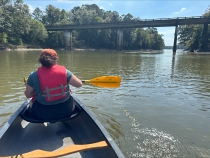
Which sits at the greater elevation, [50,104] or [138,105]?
[50,104]

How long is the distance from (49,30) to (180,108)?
73582mm

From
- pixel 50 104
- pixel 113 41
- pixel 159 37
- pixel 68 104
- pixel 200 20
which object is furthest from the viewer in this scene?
pixel 159 37

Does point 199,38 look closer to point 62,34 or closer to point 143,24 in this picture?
point 143,24

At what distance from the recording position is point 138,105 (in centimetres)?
695

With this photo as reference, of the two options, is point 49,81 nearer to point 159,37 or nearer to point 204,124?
point 204,124

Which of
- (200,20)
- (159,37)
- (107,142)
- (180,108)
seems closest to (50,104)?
(107,142)

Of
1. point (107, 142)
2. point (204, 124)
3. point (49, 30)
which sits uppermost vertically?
point (49, 30)

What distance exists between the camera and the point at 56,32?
7581cm

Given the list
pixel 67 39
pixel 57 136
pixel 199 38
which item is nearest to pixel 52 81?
pixel 57 136

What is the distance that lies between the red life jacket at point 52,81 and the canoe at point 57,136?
0.57 m

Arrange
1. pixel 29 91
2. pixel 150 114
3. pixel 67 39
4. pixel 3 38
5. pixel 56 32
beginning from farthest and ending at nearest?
pixel 56 32, pixel 67 39, pixel 3 38, pixel 150 114, pixel 29 91

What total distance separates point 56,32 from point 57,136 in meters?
76.3

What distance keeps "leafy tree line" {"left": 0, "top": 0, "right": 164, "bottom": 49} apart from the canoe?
5475 centimetres

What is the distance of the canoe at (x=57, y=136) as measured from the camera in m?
2.94
